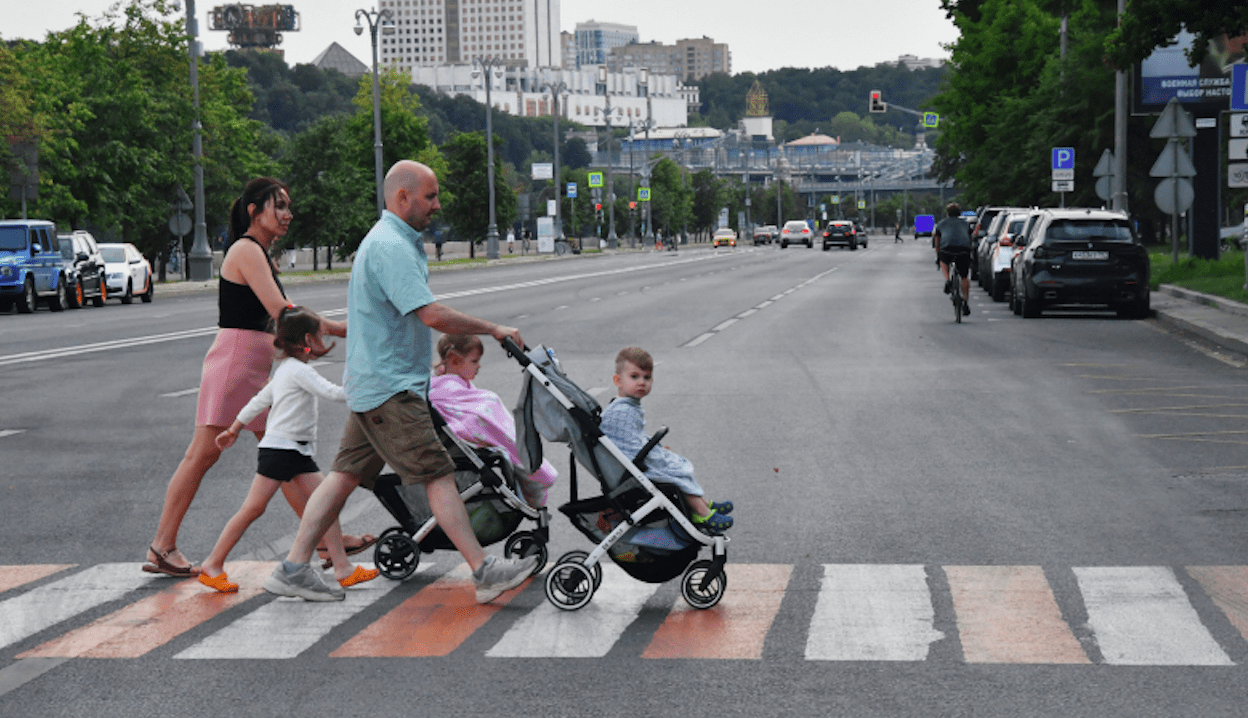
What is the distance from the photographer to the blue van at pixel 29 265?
3409cm

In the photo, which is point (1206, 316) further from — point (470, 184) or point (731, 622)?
point (470, 184)

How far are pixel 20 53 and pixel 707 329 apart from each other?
30.8 meters

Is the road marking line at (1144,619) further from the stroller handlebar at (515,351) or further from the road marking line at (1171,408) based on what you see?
the road marking line at (1171,408)

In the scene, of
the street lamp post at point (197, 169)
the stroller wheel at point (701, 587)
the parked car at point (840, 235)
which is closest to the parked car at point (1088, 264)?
the stroller wheel at point (701, 587)

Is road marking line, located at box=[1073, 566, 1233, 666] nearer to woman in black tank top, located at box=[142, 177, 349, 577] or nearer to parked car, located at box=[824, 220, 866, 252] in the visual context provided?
woman in black tank top, located at box=[142, 177, 349, 577]

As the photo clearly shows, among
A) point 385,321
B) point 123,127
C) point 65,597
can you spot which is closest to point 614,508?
point 385,321

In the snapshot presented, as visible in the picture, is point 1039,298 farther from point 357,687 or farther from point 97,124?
point 97,124

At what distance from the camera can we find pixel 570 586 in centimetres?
655

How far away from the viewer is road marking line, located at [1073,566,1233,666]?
575 centimetres

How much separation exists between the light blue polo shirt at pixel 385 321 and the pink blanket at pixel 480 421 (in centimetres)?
54

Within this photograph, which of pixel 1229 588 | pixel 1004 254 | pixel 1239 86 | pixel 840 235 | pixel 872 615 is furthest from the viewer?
pixel 840 235

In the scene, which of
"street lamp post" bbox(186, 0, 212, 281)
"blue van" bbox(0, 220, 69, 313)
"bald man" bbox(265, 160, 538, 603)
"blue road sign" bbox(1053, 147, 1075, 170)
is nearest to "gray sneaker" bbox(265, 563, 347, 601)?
"bald man" bbox(265, 160, 538, 603)

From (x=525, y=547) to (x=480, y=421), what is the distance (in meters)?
0.57

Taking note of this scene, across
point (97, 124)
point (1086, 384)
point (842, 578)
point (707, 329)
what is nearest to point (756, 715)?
point (842, 578)
